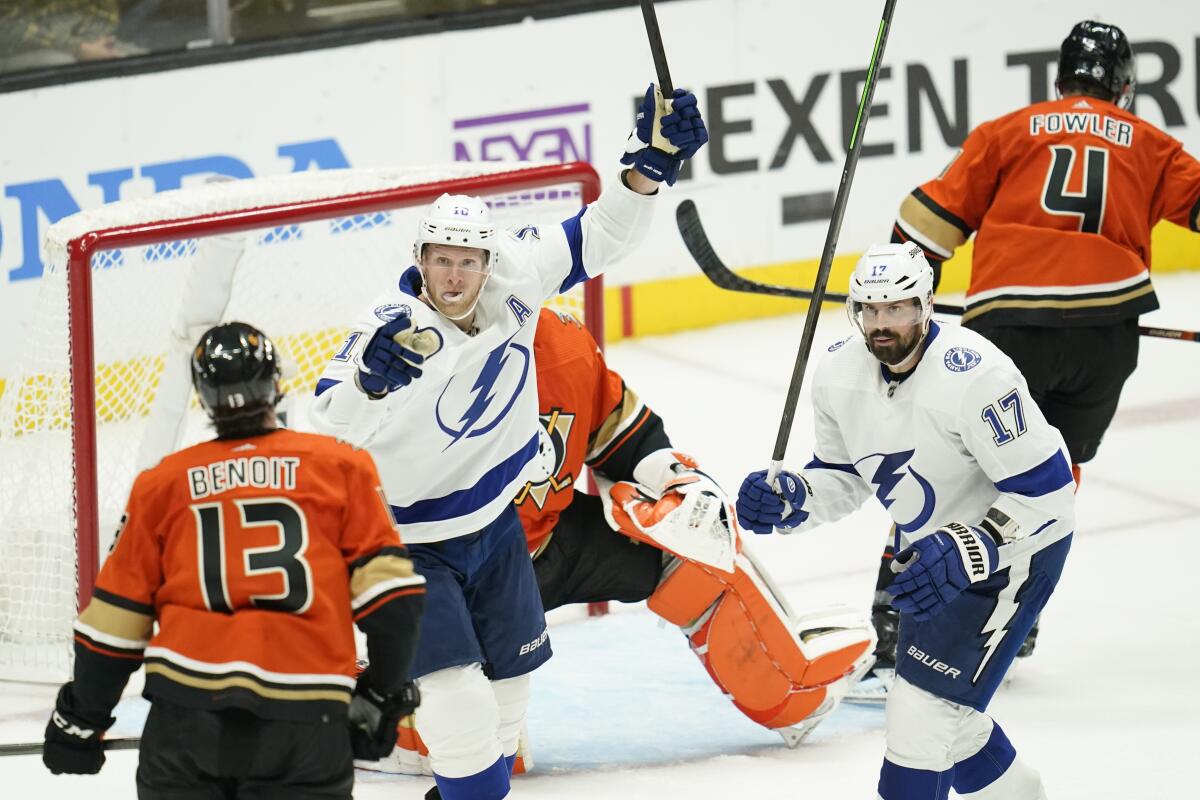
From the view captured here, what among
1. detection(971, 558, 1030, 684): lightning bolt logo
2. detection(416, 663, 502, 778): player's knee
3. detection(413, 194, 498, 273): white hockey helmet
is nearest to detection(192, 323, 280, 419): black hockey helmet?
detection(413, 194, 498, 273): white hockey helmet

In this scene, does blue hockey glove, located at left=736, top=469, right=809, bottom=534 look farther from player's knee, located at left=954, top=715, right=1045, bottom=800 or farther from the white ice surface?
the white ice surface

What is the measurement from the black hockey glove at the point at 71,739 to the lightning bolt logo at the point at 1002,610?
134 cm

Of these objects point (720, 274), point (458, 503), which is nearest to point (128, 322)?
point (720, 274)

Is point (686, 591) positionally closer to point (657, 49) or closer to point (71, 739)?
point (657, 49)

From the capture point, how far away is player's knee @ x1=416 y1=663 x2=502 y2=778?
3.24 meters

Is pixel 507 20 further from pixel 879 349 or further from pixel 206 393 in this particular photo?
pixel 206 393

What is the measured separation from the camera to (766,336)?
A: 23.3 feet

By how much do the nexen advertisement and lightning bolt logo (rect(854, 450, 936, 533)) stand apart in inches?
134

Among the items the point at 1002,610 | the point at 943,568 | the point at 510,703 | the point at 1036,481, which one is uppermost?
the point at 1036,481

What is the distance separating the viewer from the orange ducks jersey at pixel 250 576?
251cm

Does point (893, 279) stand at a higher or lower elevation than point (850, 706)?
higher

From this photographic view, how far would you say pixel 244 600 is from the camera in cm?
253

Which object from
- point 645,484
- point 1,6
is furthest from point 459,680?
point 1,6

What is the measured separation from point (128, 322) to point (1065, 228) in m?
2.21
